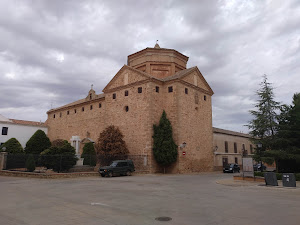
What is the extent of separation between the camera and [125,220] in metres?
5.93

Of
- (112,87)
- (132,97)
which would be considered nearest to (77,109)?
(112,87)

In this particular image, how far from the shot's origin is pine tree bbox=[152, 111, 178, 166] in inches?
914

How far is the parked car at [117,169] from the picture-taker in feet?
63.7

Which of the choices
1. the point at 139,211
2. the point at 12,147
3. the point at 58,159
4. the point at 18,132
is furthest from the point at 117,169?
the point at 18,132

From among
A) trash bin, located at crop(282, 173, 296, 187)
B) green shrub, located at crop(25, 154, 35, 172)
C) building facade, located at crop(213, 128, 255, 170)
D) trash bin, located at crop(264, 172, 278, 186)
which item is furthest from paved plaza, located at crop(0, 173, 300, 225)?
building facade, located at crop(213, 128, 255, 170)

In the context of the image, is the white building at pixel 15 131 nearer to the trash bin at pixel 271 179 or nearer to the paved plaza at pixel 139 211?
the paved plaza at pixel 139 211

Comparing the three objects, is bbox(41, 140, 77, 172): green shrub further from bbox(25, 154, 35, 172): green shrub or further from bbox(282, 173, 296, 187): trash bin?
bbox(282, 173, 296, 187): trash bin

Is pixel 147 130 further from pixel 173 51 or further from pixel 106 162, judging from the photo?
pixel 173 51

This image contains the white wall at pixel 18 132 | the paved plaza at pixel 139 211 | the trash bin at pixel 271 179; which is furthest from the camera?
the white wall at pixel 18 132

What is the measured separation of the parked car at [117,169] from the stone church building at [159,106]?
9.79 ft

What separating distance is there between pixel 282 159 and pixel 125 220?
17203 millimetres

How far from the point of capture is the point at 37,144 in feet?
116

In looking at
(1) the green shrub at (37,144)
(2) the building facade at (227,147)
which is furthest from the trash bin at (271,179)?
(1) the green shrub at (37,144)

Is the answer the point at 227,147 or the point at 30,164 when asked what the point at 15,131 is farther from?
the point at 227,147
